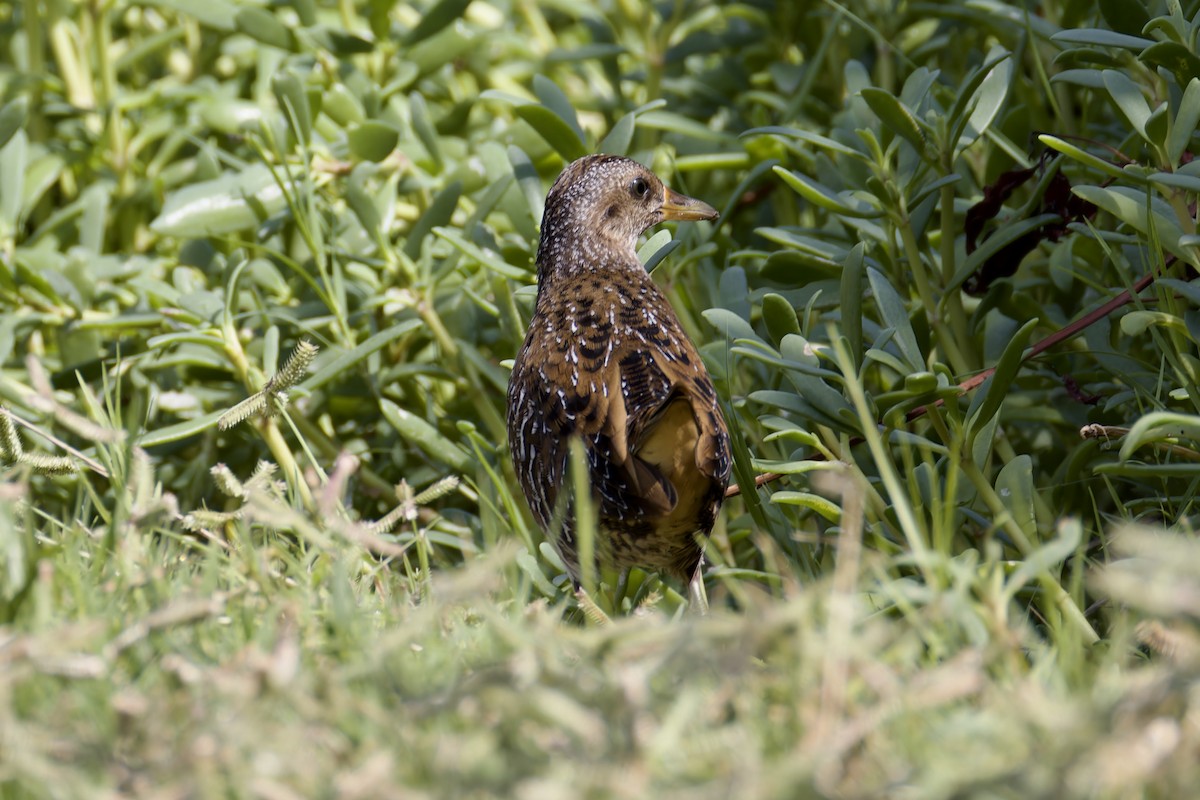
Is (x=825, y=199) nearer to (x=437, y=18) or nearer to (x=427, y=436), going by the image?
(x=427, y=436)

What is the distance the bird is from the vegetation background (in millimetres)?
126

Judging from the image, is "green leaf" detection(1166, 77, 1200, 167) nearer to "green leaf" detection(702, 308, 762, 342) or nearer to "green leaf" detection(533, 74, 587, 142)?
"green leaf" detection(702, 308, 762, 342)

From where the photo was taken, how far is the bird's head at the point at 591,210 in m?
4.14

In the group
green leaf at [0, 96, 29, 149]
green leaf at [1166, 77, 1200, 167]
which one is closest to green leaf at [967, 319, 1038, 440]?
green leaf at [1166, 77, 1200, 167]

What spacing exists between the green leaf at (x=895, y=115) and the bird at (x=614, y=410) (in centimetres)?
81

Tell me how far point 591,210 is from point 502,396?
775 mm

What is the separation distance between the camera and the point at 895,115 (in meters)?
3.28

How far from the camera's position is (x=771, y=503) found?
341 centimetres

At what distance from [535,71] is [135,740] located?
4298 millimetres

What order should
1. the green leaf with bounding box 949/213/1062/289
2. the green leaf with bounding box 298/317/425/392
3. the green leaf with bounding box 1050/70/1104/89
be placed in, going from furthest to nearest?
the green leaf with bounding box 298/317/425/392 < the green leaf with bounding box 949/213/1062/289 < the green leaf with bounding box 1050/70/1104/89

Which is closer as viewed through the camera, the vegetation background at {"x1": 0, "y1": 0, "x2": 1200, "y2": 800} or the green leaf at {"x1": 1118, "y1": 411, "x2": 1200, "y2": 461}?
the vegetation background at {"x1": 0, "y1": 0, "x2": 1200, "y2": 800}

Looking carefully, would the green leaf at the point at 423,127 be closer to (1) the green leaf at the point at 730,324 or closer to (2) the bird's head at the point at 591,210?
(2) the bird's head at the point at 591,210

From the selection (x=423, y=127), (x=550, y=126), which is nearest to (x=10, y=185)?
(x=423, y=127)

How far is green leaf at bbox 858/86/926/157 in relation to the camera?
3.19 m
